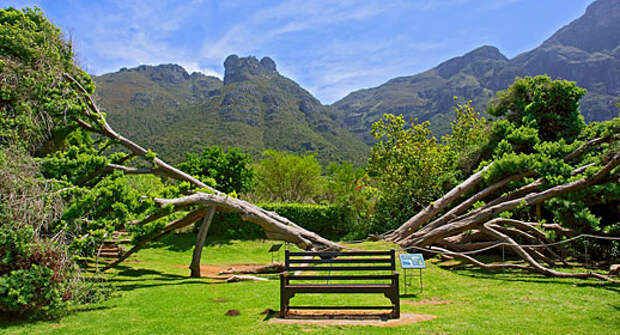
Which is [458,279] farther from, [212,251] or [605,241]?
[212,251]

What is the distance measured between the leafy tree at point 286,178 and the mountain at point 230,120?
1146 inches

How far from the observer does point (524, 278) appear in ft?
33.5

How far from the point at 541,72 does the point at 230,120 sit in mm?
123160

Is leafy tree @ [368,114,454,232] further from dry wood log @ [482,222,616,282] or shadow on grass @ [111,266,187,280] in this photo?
shadow on grass @ [111,266,187,280]

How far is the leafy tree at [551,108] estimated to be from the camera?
660 inches

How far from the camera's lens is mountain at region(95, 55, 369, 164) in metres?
75.5

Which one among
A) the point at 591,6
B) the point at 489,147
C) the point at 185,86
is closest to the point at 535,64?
the point at 591,6

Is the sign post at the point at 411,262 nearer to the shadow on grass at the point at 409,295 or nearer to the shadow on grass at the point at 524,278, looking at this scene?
the shadow on grass at the point at 409,295

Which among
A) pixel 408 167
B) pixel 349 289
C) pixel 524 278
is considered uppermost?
pixel 408 167

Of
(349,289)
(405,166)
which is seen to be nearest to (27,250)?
(349,289)

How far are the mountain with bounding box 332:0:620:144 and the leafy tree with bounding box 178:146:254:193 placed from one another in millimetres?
83532

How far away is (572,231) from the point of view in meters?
11.6

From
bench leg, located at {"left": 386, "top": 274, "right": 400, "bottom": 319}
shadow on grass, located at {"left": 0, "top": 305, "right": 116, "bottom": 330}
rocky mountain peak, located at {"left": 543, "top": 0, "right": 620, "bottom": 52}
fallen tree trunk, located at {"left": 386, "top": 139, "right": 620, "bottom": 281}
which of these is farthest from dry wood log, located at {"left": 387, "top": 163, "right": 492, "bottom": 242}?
rocky mountain peak, located at {"left": 543, "top": 0, "right": 620, "bottom": 52}

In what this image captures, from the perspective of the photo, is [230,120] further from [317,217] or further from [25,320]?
[25,320]
